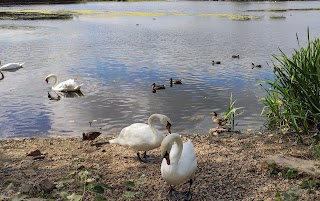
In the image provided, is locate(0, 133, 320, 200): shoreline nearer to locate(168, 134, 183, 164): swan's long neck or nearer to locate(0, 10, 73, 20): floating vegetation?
locate(168, 134, 183, 164): swan's long neck

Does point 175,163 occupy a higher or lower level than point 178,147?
lower

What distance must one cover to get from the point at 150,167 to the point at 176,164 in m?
1.60

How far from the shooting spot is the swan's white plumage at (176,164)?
569 cm

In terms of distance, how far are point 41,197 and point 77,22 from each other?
3941 centimetres

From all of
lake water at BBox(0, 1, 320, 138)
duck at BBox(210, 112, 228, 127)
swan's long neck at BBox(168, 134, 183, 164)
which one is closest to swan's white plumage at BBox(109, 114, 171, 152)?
swan's long neck at BBox(168, 134, 183, 164)

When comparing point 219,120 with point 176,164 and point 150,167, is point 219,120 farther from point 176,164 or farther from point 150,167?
point 176,164

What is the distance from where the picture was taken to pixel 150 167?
23.9ft

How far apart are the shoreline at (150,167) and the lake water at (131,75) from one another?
6.73ft

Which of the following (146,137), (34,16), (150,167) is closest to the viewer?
(150,167)

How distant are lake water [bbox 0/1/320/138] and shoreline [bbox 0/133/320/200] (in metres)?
2.05

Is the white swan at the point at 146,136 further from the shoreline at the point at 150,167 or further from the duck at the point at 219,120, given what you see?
the duck at the point at 219,120

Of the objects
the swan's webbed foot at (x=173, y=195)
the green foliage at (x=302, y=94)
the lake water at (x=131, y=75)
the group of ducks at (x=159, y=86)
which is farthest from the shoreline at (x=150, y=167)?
the group of ducks at (x=159, y=86)

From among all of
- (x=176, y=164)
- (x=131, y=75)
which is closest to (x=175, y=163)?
(x=176, y=164)

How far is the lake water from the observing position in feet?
39.4
